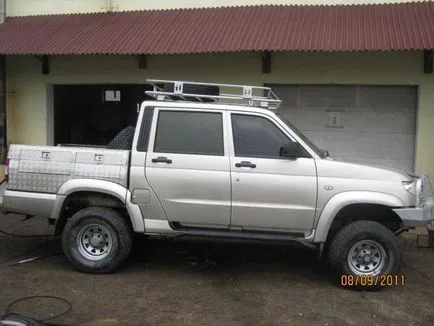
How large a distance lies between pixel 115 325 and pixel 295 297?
1925mm

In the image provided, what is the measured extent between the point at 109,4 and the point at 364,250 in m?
7.31

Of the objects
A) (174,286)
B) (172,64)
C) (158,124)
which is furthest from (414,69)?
(174,286)

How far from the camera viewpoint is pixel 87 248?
21.3 ft

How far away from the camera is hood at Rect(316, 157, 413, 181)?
6.05 metres

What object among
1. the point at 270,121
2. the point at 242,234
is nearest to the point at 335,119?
the point at 270,121

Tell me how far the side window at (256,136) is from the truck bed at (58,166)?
1273 millimetres

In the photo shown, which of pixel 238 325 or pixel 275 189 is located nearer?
pixel 238 325

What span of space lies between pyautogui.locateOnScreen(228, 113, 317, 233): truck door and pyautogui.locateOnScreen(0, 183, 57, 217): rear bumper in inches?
83.2

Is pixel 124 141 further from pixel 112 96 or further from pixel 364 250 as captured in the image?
pixel 112 96

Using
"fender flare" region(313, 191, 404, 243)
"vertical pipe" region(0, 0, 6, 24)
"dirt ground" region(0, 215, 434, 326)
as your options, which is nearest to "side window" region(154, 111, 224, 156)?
"dirt ground" region(0, 215, 434, 326)

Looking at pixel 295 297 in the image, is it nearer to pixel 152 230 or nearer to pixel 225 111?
pixel 152 230

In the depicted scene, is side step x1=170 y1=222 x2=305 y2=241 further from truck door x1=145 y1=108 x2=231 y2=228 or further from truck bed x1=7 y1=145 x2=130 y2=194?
truck bed x1=7 y1=145 x2=130 y2=194

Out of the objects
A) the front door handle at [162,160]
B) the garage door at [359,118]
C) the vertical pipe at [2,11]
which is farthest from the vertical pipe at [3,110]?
the front door handle at [162,160]

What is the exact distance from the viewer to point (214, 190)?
6.15 m
